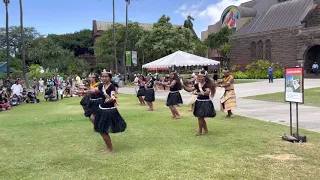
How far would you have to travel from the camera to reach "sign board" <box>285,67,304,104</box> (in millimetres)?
7816

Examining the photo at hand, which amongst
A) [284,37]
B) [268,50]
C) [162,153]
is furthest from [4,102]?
[268,50]

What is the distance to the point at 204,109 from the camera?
8812mm

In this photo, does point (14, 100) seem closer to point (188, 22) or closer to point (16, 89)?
point (16, 89)

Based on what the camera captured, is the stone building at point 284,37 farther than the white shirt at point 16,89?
Yes

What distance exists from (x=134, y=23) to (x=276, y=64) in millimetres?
21579

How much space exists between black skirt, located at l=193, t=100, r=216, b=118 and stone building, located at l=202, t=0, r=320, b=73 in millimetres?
32715

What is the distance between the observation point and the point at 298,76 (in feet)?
25.9

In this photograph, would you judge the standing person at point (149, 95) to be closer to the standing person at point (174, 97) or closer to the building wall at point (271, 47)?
the standing person at point (174, 97)

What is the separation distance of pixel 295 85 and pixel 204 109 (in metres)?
2.19

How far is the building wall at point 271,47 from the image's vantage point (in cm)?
4044

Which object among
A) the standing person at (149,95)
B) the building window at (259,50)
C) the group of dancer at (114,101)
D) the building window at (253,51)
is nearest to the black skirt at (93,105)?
the group of dancer at (114,101)

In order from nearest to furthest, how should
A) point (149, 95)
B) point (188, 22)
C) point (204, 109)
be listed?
1. point (204, 109)
2. point (149, 95)
3. point (188, 22)

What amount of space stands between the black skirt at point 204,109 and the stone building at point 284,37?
32.7 metres

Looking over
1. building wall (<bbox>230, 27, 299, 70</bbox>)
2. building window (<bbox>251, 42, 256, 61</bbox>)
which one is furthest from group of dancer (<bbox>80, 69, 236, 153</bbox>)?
building window (<bbox>251, 42, 256, 61</bbox>)
